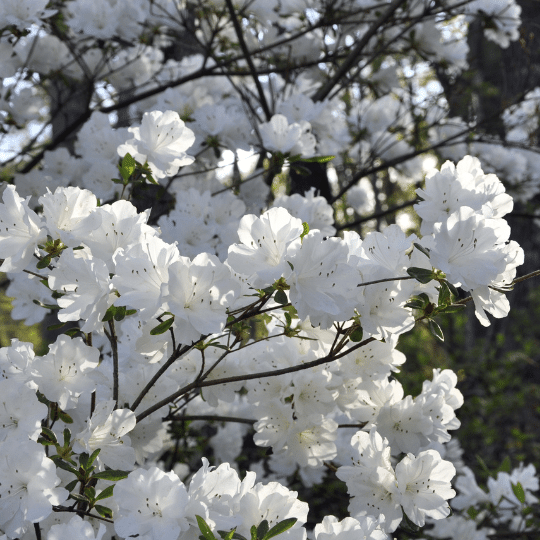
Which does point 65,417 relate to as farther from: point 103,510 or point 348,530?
point 348,530

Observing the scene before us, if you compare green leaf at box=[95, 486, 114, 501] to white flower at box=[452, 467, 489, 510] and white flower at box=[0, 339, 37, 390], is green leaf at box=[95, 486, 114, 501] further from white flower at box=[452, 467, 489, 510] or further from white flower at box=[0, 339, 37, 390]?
white flower at box=[452, 467, 489, 510]

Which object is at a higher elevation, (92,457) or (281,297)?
(281,297)

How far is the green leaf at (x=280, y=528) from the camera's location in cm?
117

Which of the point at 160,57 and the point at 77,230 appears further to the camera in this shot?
the point at 160,57

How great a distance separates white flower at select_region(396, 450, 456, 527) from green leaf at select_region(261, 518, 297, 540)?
1.55ft

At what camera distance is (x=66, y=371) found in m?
1.40

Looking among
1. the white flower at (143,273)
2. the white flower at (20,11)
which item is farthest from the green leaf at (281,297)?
the white flower at (20,11)

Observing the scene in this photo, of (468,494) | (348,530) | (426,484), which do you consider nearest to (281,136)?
(426,484)

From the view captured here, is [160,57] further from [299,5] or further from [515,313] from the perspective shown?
[515,313]

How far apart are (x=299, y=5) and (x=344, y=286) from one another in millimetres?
2422

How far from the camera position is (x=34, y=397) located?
1306mm

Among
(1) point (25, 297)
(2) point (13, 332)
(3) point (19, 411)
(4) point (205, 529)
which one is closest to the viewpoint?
(4) point (205, 529)

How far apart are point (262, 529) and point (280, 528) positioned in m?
0.04

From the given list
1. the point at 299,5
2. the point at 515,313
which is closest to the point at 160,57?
the point at 299,5
